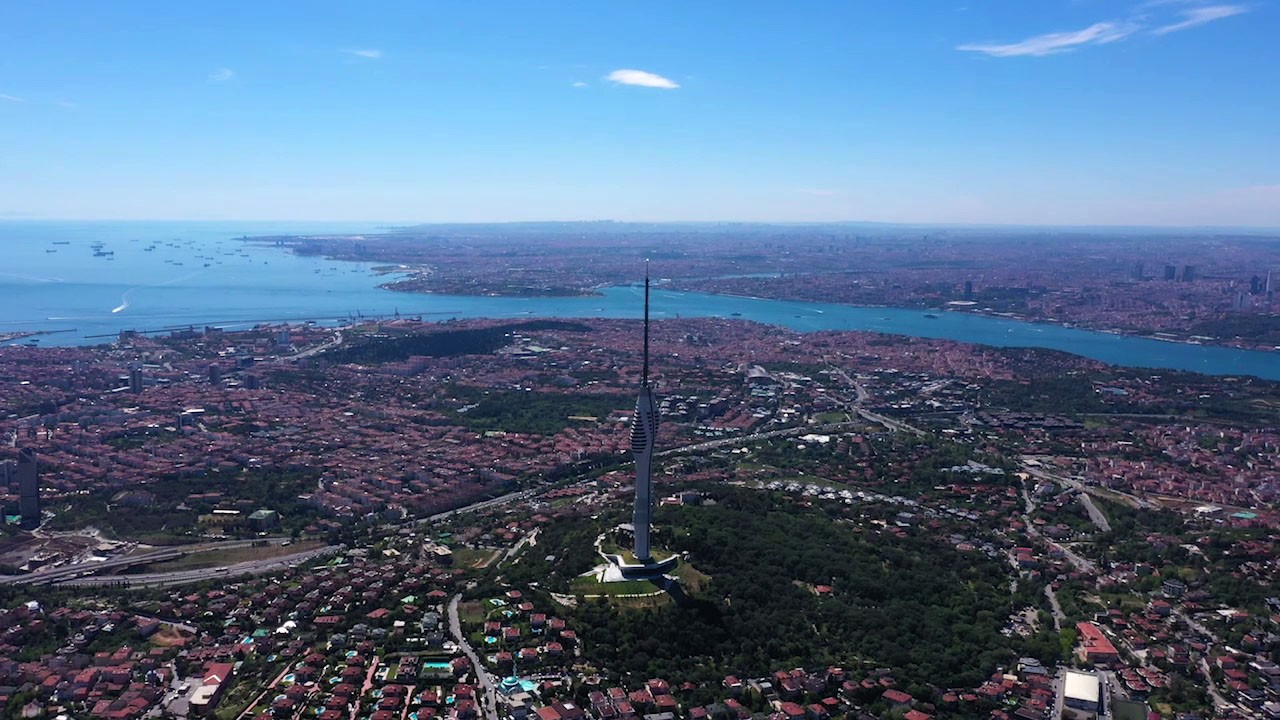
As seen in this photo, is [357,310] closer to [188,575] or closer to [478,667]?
[188,575]

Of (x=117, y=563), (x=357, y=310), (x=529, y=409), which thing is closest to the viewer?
(x=117, y=563)

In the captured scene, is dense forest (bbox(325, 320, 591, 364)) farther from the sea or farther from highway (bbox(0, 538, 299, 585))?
highway (bbox(0, 538, 299, 585))

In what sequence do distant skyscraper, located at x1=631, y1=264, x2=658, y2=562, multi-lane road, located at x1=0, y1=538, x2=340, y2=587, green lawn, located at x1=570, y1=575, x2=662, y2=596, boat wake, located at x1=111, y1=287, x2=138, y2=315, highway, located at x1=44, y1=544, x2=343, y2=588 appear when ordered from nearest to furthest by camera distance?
green lawn, located at x1=570, y1=575, x2=662, y2=596
distant skyscraper, located at x1=631, y1=264, x2=658, y2=562
highway, located at x1=44, y1=544, x2=343, y2=588
multi-lane road, located at x1=0, y1=538, x2=340, y2=587
boat wake, located at x1=111, y1=287, x2=138, y2=315

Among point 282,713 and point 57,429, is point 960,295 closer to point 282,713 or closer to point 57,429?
point 57,429

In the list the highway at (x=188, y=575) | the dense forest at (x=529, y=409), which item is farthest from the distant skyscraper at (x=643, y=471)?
the dense forest at (x=529, y=409)

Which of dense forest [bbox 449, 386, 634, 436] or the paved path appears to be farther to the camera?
dense forest [bbox 449, 386, 634, 436]

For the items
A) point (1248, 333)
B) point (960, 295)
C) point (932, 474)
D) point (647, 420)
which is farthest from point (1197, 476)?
point (960, 295)

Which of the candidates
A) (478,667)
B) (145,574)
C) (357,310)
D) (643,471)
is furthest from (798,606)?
(357,310)

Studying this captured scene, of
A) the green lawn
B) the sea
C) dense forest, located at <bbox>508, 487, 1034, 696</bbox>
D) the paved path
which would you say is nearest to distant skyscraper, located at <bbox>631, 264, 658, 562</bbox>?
the green lawn

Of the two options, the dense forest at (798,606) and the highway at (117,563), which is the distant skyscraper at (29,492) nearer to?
the highway at (117,563)
